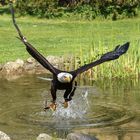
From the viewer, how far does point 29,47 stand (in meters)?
9.57

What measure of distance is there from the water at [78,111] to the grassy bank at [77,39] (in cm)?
63

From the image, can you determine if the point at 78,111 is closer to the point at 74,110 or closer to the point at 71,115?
the point at 74,110

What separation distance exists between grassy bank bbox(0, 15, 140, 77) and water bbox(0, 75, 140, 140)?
0.63 metres

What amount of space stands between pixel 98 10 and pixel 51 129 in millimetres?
17952

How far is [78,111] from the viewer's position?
38.0 feet

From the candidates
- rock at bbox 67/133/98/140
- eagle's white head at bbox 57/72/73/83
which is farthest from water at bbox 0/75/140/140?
eagle's white head at bbox 57/72/73/83

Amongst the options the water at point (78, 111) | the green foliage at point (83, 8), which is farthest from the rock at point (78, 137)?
the green foliage at point (83, 8)

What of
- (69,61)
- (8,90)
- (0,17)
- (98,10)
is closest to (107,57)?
(8,90)

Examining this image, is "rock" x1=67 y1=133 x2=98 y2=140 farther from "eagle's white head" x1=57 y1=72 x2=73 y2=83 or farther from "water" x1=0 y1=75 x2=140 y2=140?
"eagle's white head" x1=57 y1=72 x2=73 y2=83

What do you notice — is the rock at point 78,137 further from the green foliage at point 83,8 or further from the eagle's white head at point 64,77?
the green foliage at point 83,8

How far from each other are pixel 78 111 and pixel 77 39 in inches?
387

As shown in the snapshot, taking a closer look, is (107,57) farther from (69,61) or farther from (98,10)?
(98,10)

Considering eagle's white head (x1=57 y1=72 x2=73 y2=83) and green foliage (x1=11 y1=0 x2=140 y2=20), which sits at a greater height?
green foliage (x1=11 y1=0 x2=140 y2=20)

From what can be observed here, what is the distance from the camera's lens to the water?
9961 mm
